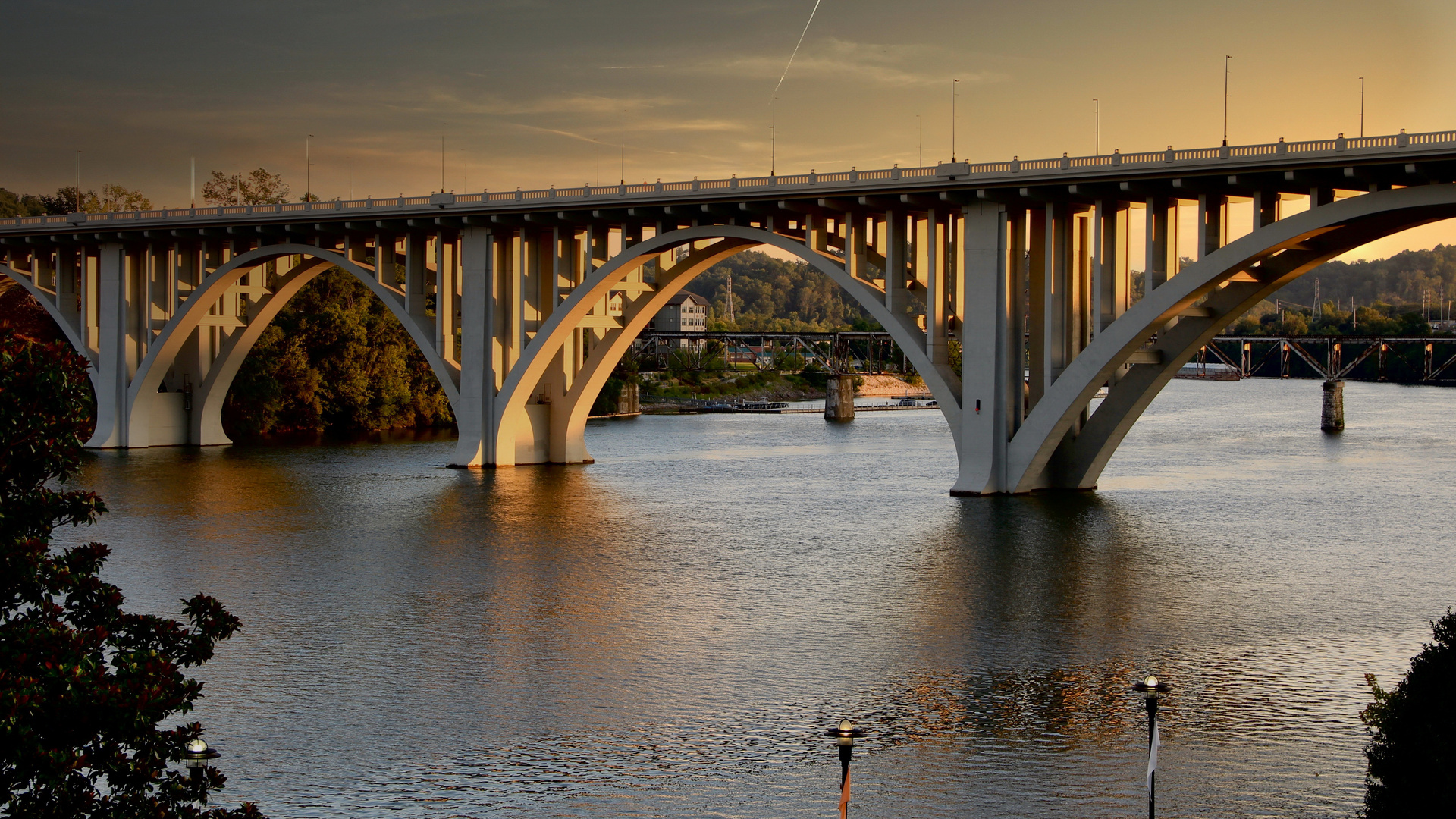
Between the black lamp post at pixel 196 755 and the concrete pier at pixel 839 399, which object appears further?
the concrete pier at pixel 839 399

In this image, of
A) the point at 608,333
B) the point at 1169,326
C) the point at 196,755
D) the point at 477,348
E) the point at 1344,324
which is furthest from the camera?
the point at 1344,324

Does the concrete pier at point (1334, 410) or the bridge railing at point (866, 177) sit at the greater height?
the bridge railing at point (866, 177)

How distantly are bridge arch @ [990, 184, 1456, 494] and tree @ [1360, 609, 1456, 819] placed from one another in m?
23.3

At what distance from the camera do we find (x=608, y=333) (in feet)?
169

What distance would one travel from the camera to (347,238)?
54.1m

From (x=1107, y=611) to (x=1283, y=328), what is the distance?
134 m

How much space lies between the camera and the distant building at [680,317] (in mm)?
172375

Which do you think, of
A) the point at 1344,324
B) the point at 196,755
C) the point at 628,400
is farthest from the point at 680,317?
the point at 196,755

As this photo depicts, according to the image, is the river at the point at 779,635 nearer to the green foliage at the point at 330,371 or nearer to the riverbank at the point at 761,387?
the green foliage at the point at 330,371

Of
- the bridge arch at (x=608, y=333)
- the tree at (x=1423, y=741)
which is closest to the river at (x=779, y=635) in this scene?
the tree at (x=1423, y=741)

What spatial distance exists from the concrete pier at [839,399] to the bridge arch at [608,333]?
46.5m

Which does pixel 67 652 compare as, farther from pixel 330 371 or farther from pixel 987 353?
pixel 330 371

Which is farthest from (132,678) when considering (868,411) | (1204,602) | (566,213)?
(868,411)

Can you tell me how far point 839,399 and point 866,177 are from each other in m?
60.1
